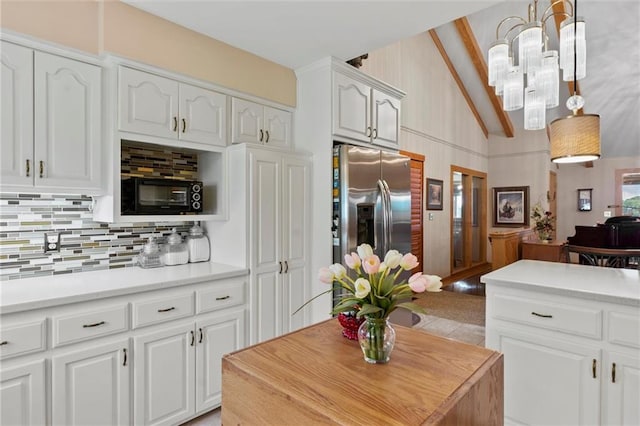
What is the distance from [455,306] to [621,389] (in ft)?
9.83

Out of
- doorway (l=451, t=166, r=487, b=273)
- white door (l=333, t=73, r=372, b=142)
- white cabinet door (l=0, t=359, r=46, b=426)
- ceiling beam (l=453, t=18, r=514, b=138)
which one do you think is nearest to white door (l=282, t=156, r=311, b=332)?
white door (l=333, t=73, r=372, b=142)

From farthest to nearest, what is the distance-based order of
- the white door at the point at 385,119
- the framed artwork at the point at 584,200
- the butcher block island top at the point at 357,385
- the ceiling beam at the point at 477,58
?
1. the framed artwork at the point at 584,200
2. the ceiling beam at the point at 477,58
3. the white door at the point at 385,119
4. the butcher block island top at the point at 357,385

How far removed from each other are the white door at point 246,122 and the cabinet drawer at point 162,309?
126 cm

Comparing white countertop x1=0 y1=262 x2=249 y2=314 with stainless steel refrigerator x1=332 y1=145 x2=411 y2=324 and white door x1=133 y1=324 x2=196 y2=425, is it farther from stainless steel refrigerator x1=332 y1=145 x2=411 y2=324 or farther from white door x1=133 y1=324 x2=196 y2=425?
stainless steel refrigerator x1=332 y1=145 x2=411 y2=324

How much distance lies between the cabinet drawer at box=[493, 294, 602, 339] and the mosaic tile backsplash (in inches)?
99.0

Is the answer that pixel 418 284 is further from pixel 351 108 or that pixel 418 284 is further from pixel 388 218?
pixel 351 108

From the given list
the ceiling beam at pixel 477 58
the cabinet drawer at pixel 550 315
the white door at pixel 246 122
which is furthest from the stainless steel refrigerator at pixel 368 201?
the ceiling beam at pixel 477 58

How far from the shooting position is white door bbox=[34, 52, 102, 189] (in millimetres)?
1917

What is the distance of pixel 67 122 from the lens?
2.00 m

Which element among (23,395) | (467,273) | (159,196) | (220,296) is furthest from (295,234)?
(467,273)

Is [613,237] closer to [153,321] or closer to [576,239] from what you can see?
[576,239]

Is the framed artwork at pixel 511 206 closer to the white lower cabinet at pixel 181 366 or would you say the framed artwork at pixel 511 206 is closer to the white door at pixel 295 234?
the white door at pixel 295 234

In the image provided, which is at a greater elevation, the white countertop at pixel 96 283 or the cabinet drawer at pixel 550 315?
the white countertop at pixel 96 283

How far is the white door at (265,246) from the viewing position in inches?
100
